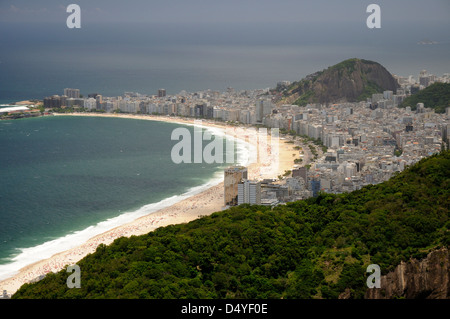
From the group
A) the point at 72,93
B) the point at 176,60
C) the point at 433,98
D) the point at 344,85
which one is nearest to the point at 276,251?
the point at 433,98

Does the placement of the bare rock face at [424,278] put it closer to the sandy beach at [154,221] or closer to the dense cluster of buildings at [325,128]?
the sandy beach at [154,221]

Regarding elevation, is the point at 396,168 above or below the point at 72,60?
below

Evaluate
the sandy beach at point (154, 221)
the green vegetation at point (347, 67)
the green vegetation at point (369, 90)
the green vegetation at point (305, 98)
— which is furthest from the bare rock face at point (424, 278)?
the green vegetation at point (347, 67)

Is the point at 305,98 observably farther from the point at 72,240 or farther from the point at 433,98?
the point at 72,240

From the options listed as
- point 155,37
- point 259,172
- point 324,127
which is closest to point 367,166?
point 259,172

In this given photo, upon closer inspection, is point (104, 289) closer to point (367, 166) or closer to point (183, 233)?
point (183, 233)

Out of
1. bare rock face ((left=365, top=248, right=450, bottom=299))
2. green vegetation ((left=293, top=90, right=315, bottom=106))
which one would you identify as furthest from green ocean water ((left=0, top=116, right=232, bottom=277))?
bare rock face ((left=365, top=248, right=450, bottom=299))
